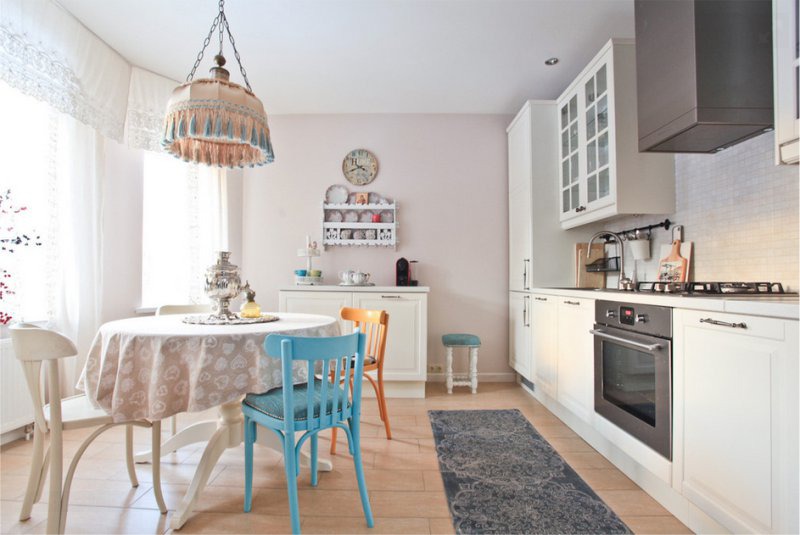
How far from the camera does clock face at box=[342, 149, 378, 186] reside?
3.90 m

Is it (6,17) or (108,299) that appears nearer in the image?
(6,17)

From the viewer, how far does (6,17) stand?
2.11 m

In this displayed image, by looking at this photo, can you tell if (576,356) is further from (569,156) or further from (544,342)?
(569,156)

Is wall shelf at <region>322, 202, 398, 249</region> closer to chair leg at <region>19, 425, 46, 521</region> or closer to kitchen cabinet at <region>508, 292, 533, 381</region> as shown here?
kitchen cabinet at <region>508, 292, 533, 381</region>

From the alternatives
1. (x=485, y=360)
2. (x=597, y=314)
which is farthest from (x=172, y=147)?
(x=485, y=360)

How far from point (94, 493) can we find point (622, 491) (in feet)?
7.86

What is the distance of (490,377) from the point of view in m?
3.83

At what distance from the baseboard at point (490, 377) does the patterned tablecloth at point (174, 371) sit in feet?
8.15

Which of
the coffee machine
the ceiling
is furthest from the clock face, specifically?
the coffee machine

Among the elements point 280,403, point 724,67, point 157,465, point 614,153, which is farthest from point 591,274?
point 157,465

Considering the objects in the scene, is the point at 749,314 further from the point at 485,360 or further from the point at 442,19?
the point at 485,360

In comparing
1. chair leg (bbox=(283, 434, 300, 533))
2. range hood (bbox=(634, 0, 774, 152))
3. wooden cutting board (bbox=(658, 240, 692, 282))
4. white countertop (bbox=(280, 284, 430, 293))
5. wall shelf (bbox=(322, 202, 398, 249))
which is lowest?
chair leg (bbox=(283, 434, 300, 533))

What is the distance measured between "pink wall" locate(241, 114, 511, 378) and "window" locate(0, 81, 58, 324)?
63.7 inches

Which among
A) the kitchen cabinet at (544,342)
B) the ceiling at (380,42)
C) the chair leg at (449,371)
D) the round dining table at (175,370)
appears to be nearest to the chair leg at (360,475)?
the round dining table at (175,370)
